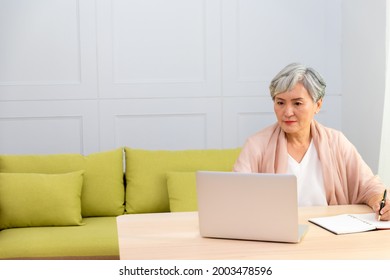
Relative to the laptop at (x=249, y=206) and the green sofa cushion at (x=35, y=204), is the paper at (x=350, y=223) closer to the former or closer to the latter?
the laptop at (x=249, y=206)

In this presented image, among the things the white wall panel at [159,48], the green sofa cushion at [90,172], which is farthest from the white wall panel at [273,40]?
the green sofa cushion at [90,172]

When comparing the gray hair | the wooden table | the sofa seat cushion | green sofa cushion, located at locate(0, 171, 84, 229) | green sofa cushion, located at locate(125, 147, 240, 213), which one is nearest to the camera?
the wooden table

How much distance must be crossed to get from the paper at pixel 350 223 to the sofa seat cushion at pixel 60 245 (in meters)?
1.48

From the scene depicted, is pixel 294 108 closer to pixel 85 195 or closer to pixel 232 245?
pixel 232 245

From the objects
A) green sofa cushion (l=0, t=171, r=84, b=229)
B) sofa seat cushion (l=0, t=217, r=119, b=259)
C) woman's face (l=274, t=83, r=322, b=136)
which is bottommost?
sofa seat cushion (l=0, t=217, r=119, b=259)

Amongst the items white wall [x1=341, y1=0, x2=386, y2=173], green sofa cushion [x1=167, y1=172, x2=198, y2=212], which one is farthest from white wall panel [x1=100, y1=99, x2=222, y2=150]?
white wall [x1=341, y1=0, x2=386, y2=173]

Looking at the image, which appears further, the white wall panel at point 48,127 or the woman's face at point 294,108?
the white wall panel at point 48,127

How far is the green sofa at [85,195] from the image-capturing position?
3.73 meters

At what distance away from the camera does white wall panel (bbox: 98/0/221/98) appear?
477 centimetres

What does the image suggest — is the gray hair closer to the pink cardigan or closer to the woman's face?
the woman's face

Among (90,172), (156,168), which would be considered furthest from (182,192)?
(90,172)

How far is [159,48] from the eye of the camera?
4844 millimetres

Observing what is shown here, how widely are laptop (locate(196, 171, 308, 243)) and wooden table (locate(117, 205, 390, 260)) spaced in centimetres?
4

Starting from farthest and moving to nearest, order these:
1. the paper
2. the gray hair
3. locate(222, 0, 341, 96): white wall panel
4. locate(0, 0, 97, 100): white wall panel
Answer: locate(222, 0, 341, 96): white wall panel < locate(0, 0, 97, 100): white wall panel < the gray hair < the paper
